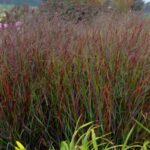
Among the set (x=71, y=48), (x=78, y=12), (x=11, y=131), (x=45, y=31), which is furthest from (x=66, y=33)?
(x=78, y=12)

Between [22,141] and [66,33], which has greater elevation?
[66,33]

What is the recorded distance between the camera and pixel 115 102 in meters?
3.42

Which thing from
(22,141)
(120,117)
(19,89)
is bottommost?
(22,141)

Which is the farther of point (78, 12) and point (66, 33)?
point (78, 12)

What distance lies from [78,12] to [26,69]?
331 inches

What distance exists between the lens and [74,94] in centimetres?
347

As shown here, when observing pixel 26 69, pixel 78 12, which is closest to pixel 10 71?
pixel 26 69

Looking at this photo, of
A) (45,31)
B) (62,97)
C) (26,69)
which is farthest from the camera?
(45,31)

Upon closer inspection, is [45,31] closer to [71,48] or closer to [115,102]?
[71,48]

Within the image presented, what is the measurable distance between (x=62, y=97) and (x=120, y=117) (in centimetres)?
48

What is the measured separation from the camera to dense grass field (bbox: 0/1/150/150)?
335 cm

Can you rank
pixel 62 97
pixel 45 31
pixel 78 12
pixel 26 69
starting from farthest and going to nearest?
pixel 78 12 → pixel 45 31 → pixel 26 69 → pixel 62 97

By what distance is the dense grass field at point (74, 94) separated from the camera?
3.35m

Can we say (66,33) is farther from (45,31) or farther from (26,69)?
(26,69)
